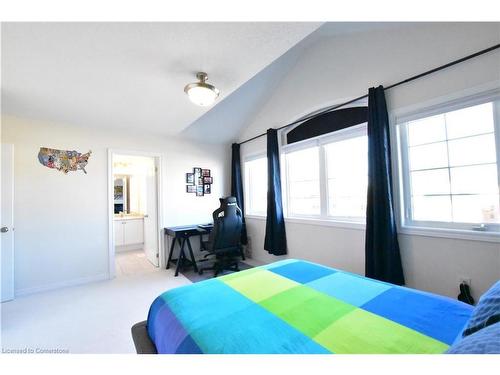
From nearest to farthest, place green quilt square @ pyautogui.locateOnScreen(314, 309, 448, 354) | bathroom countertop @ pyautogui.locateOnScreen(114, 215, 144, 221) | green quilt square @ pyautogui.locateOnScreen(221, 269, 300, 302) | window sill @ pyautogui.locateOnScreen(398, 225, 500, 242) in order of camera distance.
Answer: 1. green quilt square @ pyautogui.locateOnScreen(314, 309, 448, 354)
2. green quilt square @ pyautogui.locateOnScreen(221, 269, 300, 302)
3. window sill @ pyautogui.locateOnScreen(398, 225, 500, 242)
4. bathroom countertop @ pyautogui.locateOnScreen(114, 215, 144, 221)

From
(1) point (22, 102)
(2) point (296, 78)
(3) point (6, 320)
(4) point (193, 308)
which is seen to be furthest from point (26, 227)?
(2) point (296, 78)

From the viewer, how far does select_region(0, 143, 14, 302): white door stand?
253 cm

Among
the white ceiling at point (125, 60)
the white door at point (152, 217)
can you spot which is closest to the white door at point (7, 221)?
the white ceiling at point (125, 60)

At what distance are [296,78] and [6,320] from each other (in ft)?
14.2

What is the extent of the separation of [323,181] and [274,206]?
83 cm

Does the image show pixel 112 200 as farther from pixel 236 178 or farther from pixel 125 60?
pixel 125 60

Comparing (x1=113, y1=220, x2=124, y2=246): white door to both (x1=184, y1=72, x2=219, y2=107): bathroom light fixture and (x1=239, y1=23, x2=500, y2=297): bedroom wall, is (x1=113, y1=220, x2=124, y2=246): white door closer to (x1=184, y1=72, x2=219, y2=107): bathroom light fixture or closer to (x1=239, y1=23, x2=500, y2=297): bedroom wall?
(x1=239, y1=23, x2=500, y2=297): bedroom wall

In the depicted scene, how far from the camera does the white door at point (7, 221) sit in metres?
2.53

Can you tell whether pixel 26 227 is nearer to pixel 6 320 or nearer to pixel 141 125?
pixel 6 320

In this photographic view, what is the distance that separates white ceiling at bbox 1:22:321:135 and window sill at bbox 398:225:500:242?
76.9 inches

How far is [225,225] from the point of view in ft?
10.4

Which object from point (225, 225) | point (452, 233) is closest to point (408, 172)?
point (452, 233)

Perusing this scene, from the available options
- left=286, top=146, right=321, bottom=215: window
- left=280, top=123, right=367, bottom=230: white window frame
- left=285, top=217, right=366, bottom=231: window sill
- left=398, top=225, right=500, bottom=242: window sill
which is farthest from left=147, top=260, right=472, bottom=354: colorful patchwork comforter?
left=286, top=146, right=321, bottom=215: window

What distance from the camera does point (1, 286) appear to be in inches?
98.9
